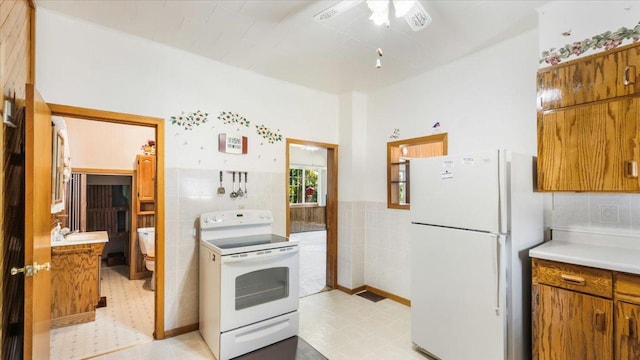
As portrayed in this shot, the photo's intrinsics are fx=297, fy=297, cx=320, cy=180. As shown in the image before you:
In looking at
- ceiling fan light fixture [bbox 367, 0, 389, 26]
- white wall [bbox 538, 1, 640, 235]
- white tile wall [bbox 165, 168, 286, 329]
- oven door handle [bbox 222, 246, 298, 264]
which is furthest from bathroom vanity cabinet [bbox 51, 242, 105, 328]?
white wall [bbox 538, 1, 640, 235]

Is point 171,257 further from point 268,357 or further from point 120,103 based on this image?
point 120,103

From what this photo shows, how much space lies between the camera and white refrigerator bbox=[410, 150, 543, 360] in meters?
1.94

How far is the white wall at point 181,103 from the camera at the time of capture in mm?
2289

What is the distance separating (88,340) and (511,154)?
12.3 feet

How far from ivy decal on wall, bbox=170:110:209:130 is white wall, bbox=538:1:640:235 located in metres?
2.88

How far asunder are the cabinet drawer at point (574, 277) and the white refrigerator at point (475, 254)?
14cm

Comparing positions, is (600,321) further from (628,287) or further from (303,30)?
(303,30)

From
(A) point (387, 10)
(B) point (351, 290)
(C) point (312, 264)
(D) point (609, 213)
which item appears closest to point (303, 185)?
(C) point (312, 264)

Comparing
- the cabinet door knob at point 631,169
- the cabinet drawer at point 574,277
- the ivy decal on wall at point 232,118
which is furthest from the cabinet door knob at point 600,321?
the ivy decal on wall at point 232,118

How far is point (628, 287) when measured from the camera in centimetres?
156

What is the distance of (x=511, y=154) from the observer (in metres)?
1.97

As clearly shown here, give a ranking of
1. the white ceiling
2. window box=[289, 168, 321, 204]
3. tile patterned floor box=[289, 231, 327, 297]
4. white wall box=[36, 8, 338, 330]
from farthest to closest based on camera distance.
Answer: window box=[289, 168, 321, 204] → tile patterned floor box=[289, 231, 327, 297] → white wall box=[36, 8, 338, 330] → the white ceiling

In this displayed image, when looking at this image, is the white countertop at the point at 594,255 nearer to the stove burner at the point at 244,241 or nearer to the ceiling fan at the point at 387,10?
the ceiling fan at the point at 387,10

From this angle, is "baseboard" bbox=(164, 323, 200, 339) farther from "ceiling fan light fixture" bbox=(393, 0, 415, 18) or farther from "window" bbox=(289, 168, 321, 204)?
"window" bbox=(289, 168, 321, 204)
